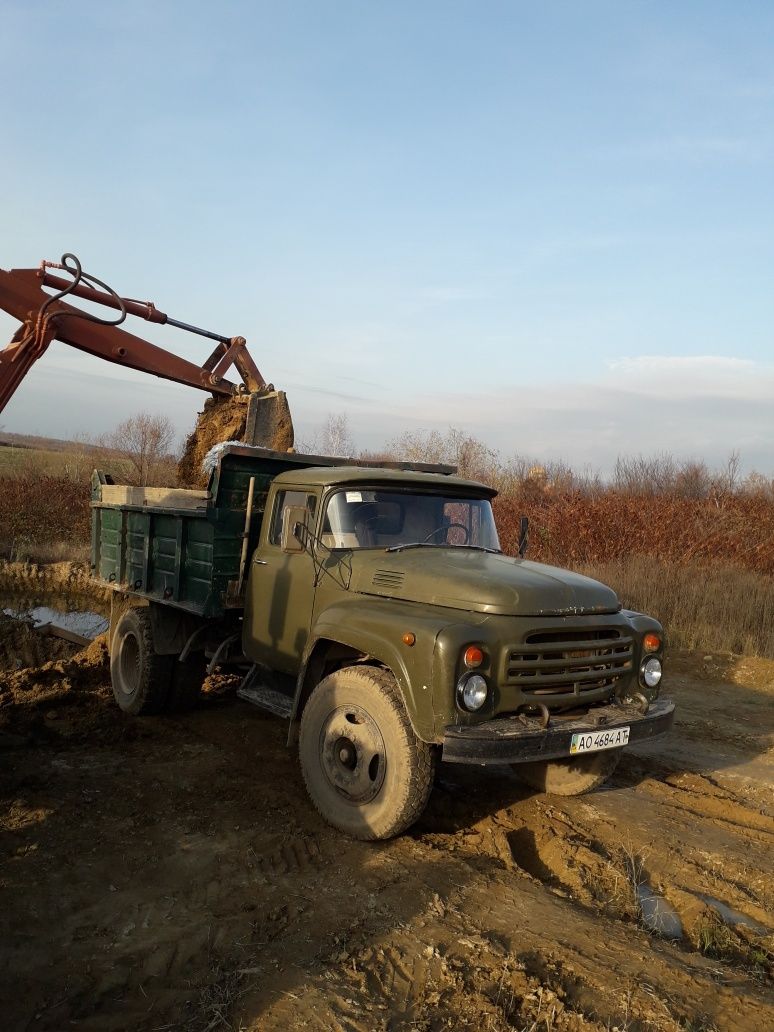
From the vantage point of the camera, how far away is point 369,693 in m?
4.49

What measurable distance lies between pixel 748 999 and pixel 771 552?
13.3 metres

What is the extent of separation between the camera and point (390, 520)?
216 inches

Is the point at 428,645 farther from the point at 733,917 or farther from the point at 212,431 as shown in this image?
the point at 212,431

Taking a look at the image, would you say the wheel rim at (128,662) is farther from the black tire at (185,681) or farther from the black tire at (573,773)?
the black tire at (573,773)

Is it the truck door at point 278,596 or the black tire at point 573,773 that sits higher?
the truck door at point 278,596

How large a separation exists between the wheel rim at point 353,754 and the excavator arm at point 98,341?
15.9 ft

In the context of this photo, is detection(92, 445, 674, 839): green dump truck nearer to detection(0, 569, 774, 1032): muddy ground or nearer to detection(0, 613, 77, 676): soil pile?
detection(0, 569, 774, 1032): muddy ground

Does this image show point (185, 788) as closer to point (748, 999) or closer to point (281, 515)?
point (281, 515)

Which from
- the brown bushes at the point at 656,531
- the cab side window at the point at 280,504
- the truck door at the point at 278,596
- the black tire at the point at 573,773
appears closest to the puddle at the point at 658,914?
the black tire at the point at 573,773

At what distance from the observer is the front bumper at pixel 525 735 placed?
13.1ft

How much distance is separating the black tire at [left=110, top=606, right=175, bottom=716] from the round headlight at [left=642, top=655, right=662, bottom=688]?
4143 millimetres

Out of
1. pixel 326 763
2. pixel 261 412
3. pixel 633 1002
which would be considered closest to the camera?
pixel 633 1002

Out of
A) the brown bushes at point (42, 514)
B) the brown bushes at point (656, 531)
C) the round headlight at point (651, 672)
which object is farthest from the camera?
the brown bushes at point (42, 514)

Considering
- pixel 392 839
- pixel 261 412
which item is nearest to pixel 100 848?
pixel 392 839
